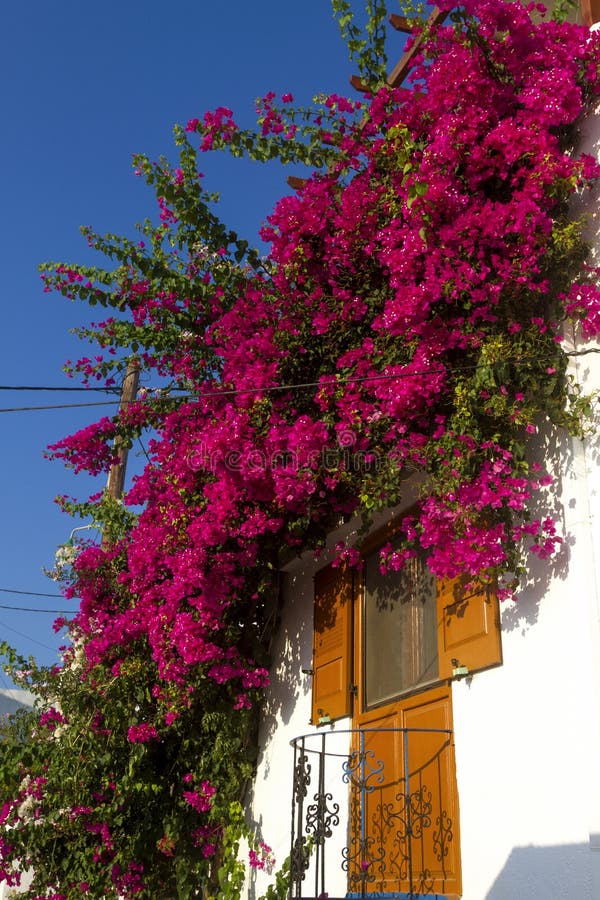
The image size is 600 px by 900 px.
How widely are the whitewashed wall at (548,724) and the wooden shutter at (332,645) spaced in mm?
1538

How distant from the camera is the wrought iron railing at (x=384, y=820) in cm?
462

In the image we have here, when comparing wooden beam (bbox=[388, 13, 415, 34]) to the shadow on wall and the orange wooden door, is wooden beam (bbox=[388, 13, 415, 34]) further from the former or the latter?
the shadow on wall

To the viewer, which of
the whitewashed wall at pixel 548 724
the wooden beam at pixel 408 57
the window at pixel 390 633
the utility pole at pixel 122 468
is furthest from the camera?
the utility pole at pixel 122 468

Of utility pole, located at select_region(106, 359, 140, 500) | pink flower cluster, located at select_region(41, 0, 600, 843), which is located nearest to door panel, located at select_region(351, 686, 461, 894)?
pink flower cluster, located at select_region(41, 0, 600, 843)

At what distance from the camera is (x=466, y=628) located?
4.88m

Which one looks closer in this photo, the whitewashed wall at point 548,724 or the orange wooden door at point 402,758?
the whitewashed wall at point 548,724

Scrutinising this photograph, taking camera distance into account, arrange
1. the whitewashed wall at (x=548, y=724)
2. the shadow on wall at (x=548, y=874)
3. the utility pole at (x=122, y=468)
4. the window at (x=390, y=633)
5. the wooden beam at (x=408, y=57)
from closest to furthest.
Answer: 1. the shadow on wall at (x=548, y=874)
2. the whitewashed wall at (x=548, y=724)
3. the window at (x=390, y=633)
4. the wooden beam at (x=408, y=57)
5. the utility pole at (x=122, y=468)

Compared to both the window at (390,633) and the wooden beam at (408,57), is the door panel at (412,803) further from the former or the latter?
the wooden beam at (408,57)

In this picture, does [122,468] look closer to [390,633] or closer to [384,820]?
[390,633]

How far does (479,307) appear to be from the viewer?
4.76 metres

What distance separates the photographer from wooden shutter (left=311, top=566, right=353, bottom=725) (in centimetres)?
625

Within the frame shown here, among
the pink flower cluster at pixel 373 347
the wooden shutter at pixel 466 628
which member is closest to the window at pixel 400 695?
the wooden shutter at pixel 466 628

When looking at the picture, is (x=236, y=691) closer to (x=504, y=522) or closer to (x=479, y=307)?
(x=504, y=522)

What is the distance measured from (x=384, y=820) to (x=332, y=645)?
1571 millimetres
